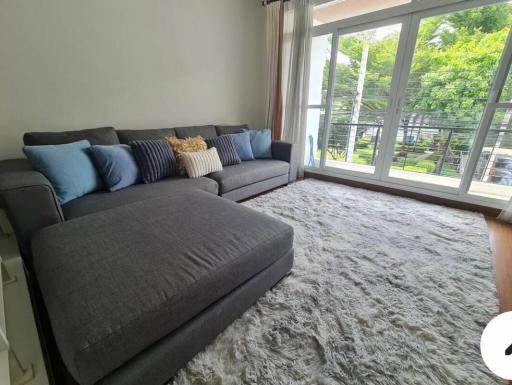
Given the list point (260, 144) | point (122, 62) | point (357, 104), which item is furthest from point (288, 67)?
point (122, 62)

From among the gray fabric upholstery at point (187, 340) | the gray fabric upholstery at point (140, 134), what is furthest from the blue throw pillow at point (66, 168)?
the gray fabric upholstery at point (187, 340)

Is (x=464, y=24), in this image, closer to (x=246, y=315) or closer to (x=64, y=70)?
(x=246, y=315)

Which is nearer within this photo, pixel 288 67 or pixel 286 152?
pixel 286 152

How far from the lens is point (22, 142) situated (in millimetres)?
1950

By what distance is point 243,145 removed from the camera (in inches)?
119

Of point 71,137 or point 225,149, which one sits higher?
point 71,137

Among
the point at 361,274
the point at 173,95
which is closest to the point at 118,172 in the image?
Result: the point at 173,95

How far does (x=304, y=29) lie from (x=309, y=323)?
3711 mm

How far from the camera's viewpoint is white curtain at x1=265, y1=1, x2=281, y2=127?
3470mm

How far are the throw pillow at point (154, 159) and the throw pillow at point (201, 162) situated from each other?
132mm

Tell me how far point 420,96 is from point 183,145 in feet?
9.64

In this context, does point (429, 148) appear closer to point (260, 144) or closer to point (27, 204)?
point (260, 144)

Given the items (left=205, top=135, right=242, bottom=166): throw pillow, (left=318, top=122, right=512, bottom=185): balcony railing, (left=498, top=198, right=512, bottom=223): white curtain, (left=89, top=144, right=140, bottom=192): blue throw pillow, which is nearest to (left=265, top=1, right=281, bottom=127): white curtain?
(left=318, top=122, right=512, bottom=185): balcony railing

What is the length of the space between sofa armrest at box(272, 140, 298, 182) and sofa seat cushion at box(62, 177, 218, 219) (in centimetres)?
131
